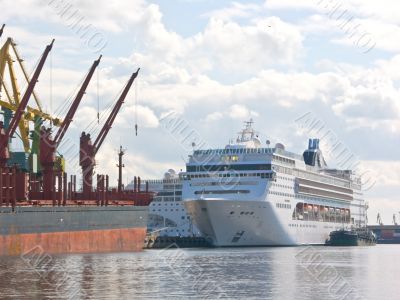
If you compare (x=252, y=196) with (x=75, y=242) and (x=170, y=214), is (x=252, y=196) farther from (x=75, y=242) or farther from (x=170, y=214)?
(x=75, y=242)

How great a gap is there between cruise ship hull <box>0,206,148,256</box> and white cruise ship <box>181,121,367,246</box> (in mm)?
12524

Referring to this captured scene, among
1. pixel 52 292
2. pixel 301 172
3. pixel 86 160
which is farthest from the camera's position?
pixel 301 172

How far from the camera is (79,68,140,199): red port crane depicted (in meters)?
95.6

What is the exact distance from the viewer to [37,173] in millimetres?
90438

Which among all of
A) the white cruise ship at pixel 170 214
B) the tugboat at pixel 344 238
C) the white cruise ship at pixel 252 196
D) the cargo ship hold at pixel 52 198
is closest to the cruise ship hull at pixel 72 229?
the cargo ship hold at pixel 52 198

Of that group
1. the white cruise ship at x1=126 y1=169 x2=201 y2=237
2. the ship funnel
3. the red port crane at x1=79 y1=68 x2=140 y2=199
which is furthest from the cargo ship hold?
the ship funnel

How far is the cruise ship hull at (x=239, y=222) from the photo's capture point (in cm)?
10475

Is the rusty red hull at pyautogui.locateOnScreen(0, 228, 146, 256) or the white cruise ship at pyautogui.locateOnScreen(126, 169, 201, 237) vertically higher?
the white cruise ship at pyautogui.locateOnScreen(126, 169, 201, 237)

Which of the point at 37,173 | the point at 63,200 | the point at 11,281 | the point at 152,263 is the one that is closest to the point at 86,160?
the point at 37,173

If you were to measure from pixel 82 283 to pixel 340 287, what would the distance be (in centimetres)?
1288

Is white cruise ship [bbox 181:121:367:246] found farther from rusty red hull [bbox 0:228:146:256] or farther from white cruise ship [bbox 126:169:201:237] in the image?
white cruise ship [bbox 126:169:201:237]

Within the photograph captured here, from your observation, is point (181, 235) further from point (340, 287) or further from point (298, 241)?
point (340, 287)

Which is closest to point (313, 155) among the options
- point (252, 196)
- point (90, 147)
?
point (252, 196)

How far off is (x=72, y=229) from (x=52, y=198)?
3.73 m
